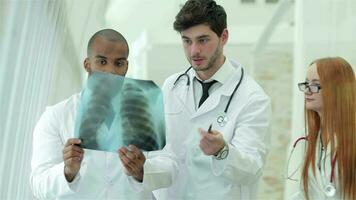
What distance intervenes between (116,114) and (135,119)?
0.05 m

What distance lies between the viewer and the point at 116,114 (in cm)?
144

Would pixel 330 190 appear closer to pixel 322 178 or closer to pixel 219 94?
pixel 322 178

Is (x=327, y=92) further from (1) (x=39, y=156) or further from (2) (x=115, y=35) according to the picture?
(1) (x=39, y=156)

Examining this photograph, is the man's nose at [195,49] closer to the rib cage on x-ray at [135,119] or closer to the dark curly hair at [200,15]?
the dark curly hair at [200,15]

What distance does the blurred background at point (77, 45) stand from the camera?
1.67 m

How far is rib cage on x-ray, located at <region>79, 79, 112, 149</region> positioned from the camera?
1.41 metres

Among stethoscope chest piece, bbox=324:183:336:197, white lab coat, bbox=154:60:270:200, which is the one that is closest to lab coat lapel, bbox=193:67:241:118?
white lab coat, bbox=154:60:270:200

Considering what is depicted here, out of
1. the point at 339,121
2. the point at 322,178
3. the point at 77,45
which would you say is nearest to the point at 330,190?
the point at 322,178

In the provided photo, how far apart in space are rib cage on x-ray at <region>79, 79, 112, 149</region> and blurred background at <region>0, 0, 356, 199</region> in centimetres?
23

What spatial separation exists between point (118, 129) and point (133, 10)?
107cm

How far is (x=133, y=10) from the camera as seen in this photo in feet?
7.84

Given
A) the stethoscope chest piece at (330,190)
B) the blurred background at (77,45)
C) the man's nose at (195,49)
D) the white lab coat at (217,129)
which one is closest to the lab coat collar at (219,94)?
the white lab coat at (217,129)

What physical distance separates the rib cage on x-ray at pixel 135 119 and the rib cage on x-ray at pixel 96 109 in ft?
0.14

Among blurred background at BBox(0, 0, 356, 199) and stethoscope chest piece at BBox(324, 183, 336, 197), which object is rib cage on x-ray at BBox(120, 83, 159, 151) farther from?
stethoscope chest piece at BBox(324, 183, 336, 197)
